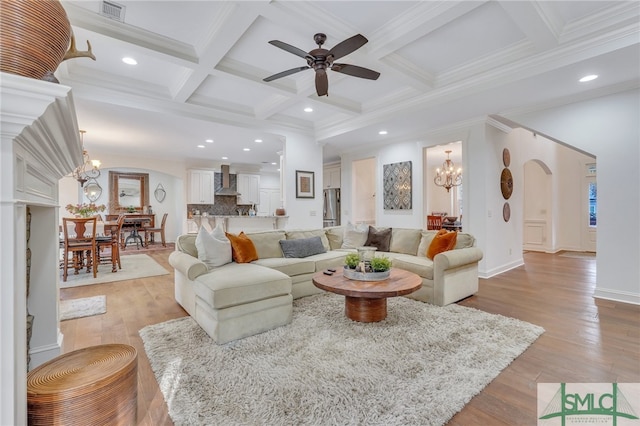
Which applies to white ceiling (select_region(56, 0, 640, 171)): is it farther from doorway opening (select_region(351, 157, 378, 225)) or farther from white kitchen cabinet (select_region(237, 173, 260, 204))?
white kitchen cabinet (select_region(237, 173, 260, 204))

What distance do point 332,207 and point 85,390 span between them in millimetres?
7103

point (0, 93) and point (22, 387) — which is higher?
point (0, 93)

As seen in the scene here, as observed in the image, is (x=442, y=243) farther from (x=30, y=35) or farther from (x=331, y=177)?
(x=331, y=177)

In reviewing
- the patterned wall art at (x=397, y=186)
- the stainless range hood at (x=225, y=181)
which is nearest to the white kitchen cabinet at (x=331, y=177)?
the patterned wall art at (x=397, y=186)

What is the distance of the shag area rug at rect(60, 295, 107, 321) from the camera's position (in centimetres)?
319

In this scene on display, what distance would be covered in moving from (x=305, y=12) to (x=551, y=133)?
4007 mm

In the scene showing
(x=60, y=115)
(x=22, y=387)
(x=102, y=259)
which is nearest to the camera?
(x=22, y=387)

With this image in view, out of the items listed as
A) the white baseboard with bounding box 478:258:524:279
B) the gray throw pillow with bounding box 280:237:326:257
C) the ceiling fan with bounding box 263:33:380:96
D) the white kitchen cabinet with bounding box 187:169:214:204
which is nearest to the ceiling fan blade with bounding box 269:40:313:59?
the ceiling fan with bounding box 263:33:380:96

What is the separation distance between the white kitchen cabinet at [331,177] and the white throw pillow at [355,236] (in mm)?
3721

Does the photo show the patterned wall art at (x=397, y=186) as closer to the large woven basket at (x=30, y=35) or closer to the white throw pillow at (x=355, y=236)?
the white throw pillow at (x=355, y=236)

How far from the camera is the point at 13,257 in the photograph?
94 centimetres

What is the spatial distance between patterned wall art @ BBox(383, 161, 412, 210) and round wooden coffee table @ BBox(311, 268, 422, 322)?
325 centimetres

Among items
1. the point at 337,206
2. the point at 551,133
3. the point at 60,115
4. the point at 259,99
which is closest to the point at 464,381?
the point at 60,115

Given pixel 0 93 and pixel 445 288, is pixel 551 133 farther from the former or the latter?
pixel 0 93
